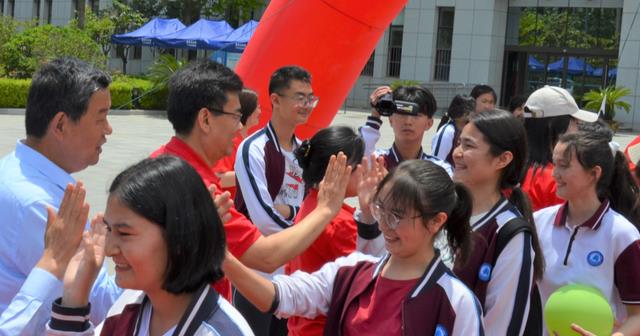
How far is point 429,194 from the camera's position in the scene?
2412mm

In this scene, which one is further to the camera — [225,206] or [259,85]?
[259,85]

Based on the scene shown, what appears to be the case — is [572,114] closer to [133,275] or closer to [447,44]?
[133,275]

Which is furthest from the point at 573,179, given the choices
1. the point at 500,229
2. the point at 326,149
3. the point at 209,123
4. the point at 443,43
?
the point at 443,43

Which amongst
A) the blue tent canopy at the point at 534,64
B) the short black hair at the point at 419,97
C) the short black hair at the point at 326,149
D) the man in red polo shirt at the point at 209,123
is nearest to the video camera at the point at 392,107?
the short black hair at the point at 419,97

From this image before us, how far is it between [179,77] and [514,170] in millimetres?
1331

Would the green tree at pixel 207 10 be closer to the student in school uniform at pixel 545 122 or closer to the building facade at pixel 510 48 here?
the building facade at pixel 510 48

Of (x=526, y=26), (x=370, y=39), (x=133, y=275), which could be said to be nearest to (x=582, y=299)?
(x=133, y=275)

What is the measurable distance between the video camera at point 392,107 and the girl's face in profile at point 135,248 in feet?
8.99

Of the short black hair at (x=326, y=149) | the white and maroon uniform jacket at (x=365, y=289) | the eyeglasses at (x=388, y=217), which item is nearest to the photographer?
the white and maroon uniform jacket at (x=365, y=289)

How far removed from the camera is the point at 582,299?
8.97 ft

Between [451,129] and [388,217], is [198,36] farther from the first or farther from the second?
[388,217]

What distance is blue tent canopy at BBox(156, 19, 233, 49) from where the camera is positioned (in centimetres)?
2680

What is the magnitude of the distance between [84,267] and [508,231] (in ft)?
4.70

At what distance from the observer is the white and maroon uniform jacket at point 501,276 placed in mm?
2695
